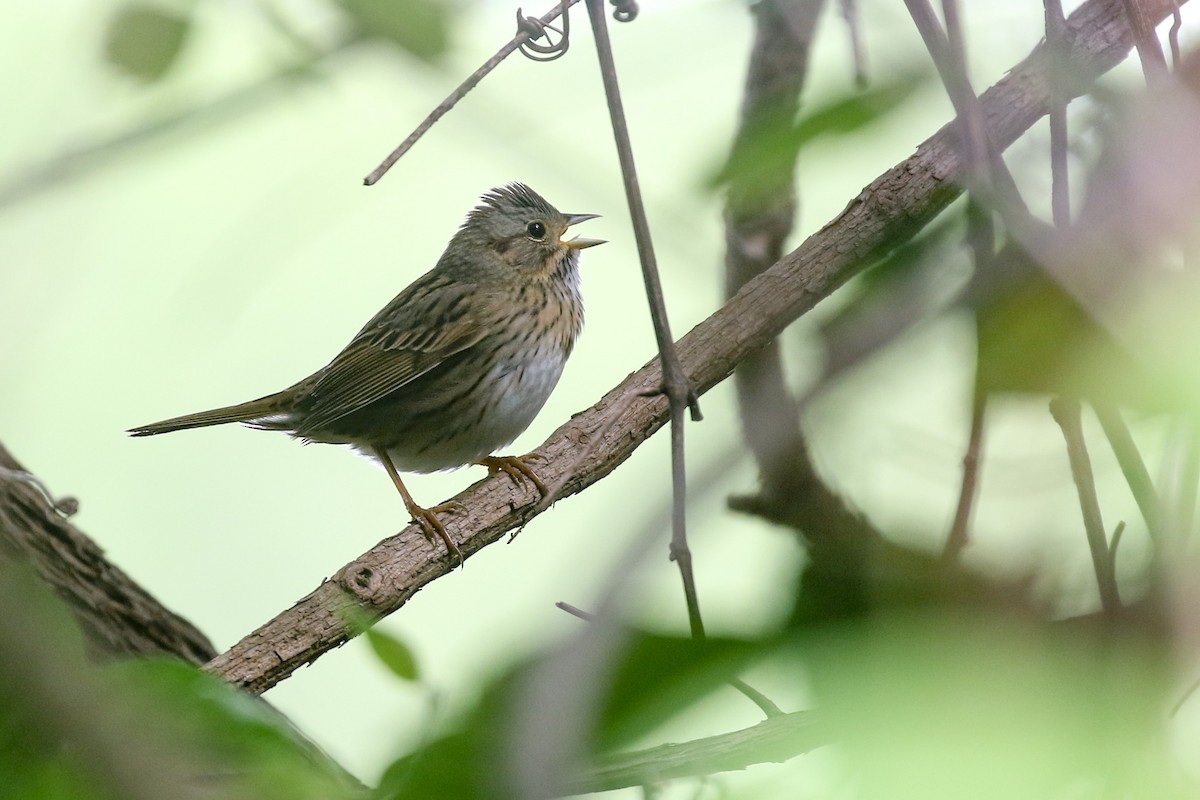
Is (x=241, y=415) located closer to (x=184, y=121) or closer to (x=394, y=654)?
(x=184, y=121)

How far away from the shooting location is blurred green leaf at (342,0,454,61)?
5.25 ft

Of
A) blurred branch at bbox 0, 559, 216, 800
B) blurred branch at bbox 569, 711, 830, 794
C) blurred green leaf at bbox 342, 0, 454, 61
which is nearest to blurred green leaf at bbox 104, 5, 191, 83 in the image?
blurred green leaf at bbox 342, 0, 454, 61

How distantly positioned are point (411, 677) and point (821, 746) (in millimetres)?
437

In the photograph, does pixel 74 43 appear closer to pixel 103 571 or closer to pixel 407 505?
pixel 407 505

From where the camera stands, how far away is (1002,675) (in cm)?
60

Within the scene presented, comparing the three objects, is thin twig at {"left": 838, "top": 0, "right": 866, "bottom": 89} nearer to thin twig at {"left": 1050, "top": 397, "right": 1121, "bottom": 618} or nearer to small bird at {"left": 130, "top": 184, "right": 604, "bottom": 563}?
thin twig at {"left": 1050, "top": 397, "right": 1121, "bottom": 618}

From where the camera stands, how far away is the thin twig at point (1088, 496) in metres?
0.68

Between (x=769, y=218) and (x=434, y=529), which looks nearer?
(x=434, y=529)

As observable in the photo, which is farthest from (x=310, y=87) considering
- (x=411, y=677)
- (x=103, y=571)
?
(x=103, y=571)

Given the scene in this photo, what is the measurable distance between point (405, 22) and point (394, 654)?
97cm

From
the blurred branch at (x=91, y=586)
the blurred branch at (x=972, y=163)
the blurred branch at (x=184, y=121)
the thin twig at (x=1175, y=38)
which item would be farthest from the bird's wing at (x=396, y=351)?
the blurred branch at (x=972, y=163)

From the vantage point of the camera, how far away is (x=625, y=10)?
8.68 feet

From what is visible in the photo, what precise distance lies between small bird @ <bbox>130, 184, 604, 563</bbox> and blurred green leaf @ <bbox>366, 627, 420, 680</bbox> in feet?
8.98

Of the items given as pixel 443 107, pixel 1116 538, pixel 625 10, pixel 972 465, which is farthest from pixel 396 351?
pixel 1116 538
